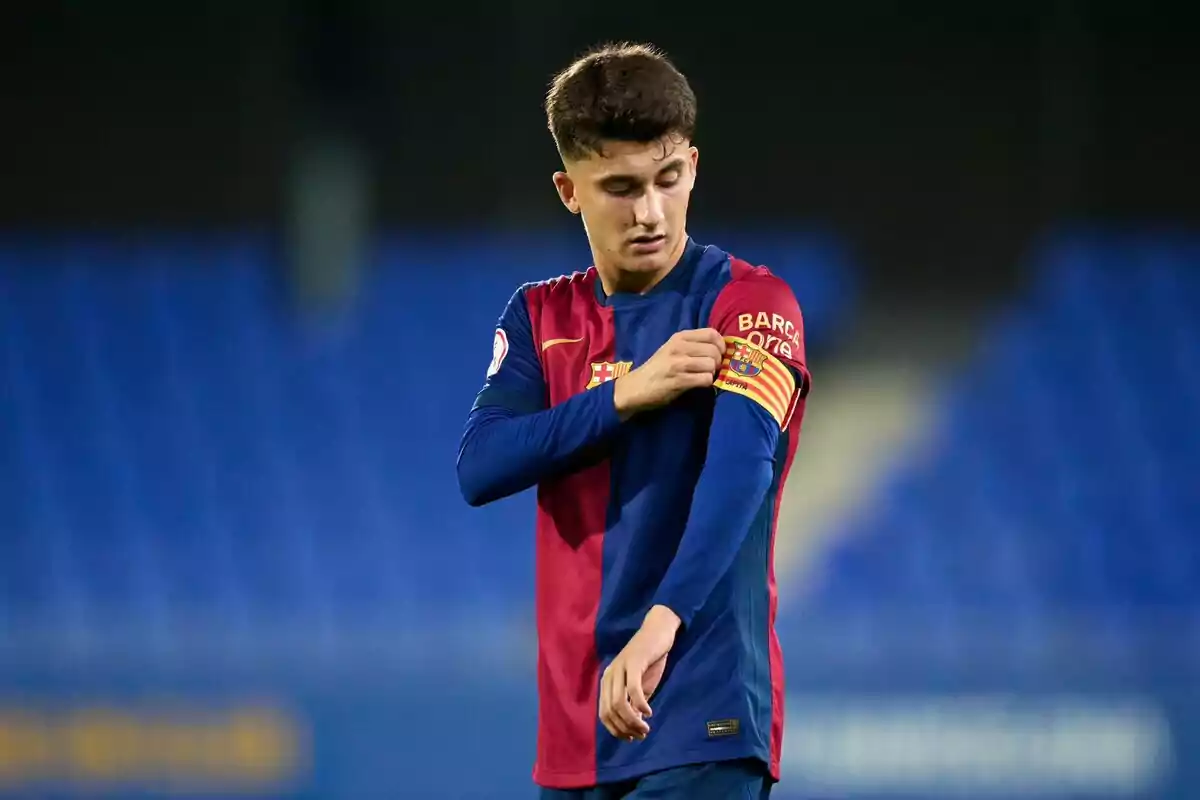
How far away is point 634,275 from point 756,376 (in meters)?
0.28

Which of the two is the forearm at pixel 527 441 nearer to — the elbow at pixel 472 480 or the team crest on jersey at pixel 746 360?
the elbow at pixel 472 480

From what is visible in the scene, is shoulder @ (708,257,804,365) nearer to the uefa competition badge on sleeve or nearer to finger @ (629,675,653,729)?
the uefa competition badge on sleeve

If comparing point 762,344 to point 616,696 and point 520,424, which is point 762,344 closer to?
point 520,424

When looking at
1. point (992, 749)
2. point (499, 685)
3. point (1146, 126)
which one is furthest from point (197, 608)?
point (1146, 126)

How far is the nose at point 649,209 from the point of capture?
2299mm

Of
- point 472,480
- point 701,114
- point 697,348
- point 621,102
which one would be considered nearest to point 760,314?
point 697,348

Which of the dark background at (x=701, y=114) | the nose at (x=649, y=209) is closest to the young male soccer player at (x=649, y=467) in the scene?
the nose at (x=649, y=209)

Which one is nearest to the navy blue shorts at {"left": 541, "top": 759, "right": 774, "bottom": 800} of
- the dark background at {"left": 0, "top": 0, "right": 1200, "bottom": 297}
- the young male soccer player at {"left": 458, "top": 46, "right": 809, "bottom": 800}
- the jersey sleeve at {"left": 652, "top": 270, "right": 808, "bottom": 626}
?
the young male soccer player at {"left": 458, "top": 46, "right": 809, "bottom": 800}

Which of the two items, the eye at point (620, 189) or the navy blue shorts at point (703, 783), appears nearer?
the navy blue shorts at point (703, 783)

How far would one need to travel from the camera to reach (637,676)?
2.04 metres

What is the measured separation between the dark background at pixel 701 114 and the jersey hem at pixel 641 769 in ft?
23.6

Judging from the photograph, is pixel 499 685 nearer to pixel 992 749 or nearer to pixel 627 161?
pixel 992 749

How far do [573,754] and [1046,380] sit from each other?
22.6 feet

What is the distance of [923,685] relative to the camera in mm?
6750
